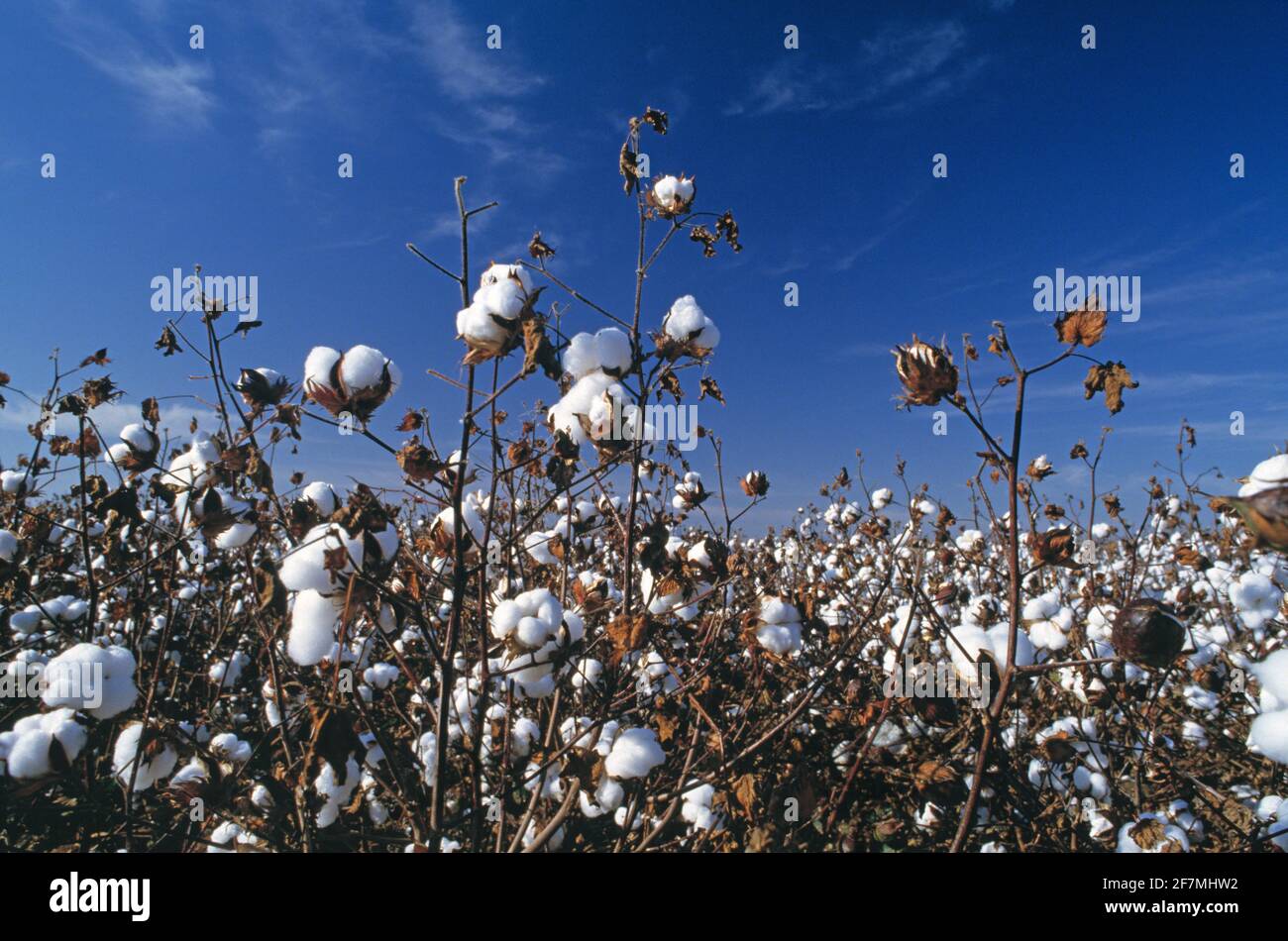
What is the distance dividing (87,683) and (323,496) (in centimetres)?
70

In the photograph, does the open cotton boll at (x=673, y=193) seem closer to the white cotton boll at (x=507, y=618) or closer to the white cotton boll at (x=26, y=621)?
the white cotton boll at (x=507, y=618)

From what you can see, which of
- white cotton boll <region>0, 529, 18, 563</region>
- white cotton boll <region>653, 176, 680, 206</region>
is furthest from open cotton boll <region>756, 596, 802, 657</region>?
white cotton boll <region>0, 529, 18, 563</region>

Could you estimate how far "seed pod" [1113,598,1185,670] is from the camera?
1.22 metres

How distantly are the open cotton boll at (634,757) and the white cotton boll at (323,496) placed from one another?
1081 millimetres

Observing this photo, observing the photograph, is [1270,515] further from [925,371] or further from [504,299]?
[504,299]

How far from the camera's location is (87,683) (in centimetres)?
157

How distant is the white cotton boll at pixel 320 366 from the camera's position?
138cm

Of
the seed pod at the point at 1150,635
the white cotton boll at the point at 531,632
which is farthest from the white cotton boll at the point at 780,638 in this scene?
the seed pod at the point at 1150,635

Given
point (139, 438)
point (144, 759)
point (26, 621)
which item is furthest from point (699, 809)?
point (26, 621)

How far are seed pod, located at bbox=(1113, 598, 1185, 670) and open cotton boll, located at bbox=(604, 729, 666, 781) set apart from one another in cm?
120

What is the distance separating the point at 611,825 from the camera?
278 centimetres

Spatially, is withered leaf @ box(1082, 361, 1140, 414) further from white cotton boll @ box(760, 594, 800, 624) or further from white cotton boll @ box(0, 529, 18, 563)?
white cotton boll @ box(0, 529, 18, 563)
